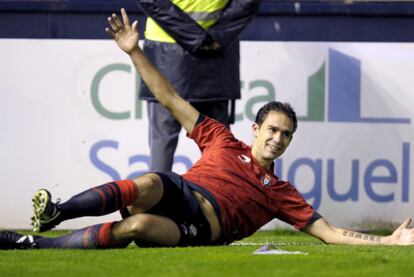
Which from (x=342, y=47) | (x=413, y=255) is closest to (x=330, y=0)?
(x=342, y=47)

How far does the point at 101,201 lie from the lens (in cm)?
725

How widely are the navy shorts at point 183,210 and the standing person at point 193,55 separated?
216 centimetres

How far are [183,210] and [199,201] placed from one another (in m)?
0.12

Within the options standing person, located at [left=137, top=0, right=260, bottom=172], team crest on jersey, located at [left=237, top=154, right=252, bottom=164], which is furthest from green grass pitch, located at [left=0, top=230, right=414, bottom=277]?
standing person, located at [left=137, top=0, right=260, bottom=172]

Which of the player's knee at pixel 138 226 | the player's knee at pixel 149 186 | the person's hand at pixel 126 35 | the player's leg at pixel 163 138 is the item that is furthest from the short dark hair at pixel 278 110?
the player's leg at pixel 163 138

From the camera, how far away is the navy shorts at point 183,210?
7.59 meters

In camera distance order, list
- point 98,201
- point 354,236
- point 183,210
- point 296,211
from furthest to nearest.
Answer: point 296,211
point 354,236
point 183,210
point 98,201

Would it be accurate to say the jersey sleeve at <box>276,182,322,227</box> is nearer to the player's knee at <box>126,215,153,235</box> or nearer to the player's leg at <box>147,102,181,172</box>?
the player's knee at <box>126,215,153,235</box>

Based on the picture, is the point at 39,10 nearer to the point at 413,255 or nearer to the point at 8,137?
the point at 8,137

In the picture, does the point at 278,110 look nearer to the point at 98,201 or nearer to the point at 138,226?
the point at 138,226

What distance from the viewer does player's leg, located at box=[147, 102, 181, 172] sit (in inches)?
391

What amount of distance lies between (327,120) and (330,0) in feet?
3.91

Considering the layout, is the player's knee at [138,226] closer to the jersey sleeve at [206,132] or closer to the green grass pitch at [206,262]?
the green grass pitch at [206,262]

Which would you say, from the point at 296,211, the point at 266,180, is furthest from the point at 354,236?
the point at 266,180
